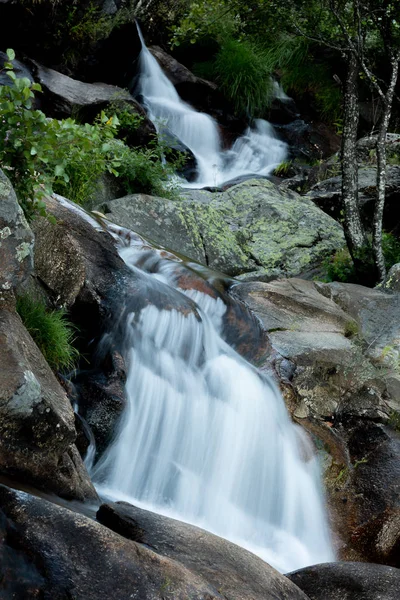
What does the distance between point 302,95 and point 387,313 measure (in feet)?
34.5

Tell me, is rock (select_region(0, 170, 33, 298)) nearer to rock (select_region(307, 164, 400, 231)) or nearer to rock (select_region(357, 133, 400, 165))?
rock (select_region(307, 164, 400, 231))

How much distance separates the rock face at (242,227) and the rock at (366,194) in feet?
1.65

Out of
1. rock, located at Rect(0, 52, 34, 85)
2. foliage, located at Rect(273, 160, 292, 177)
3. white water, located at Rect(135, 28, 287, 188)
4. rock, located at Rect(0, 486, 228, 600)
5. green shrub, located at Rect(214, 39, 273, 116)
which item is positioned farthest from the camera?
green shrub, located at Rect(214, 39, 273, 116)

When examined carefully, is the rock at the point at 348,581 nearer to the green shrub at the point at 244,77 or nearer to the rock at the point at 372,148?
the rock at the point at 372,148

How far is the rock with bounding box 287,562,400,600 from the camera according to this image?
376cm

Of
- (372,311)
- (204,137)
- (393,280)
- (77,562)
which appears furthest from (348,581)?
(204,137)

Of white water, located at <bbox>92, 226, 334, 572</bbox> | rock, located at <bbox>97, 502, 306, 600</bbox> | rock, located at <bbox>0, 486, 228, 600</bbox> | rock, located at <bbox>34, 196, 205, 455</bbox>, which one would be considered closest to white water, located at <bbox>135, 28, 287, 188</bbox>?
rock, located at <bbox>34, 196, 205, 455</bbox>

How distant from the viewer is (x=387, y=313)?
7.28 meters

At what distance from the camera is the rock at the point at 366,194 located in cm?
1101

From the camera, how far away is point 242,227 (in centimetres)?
1031

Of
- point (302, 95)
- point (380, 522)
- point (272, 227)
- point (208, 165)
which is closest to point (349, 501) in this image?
point (380, 522)

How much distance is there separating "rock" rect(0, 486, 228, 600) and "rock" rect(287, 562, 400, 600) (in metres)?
1.28

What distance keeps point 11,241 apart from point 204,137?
10.9m

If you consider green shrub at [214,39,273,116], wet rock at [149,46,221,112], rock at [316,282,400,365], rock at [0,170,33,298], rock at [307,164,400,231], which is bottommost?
rock at [0,170,33,298]
